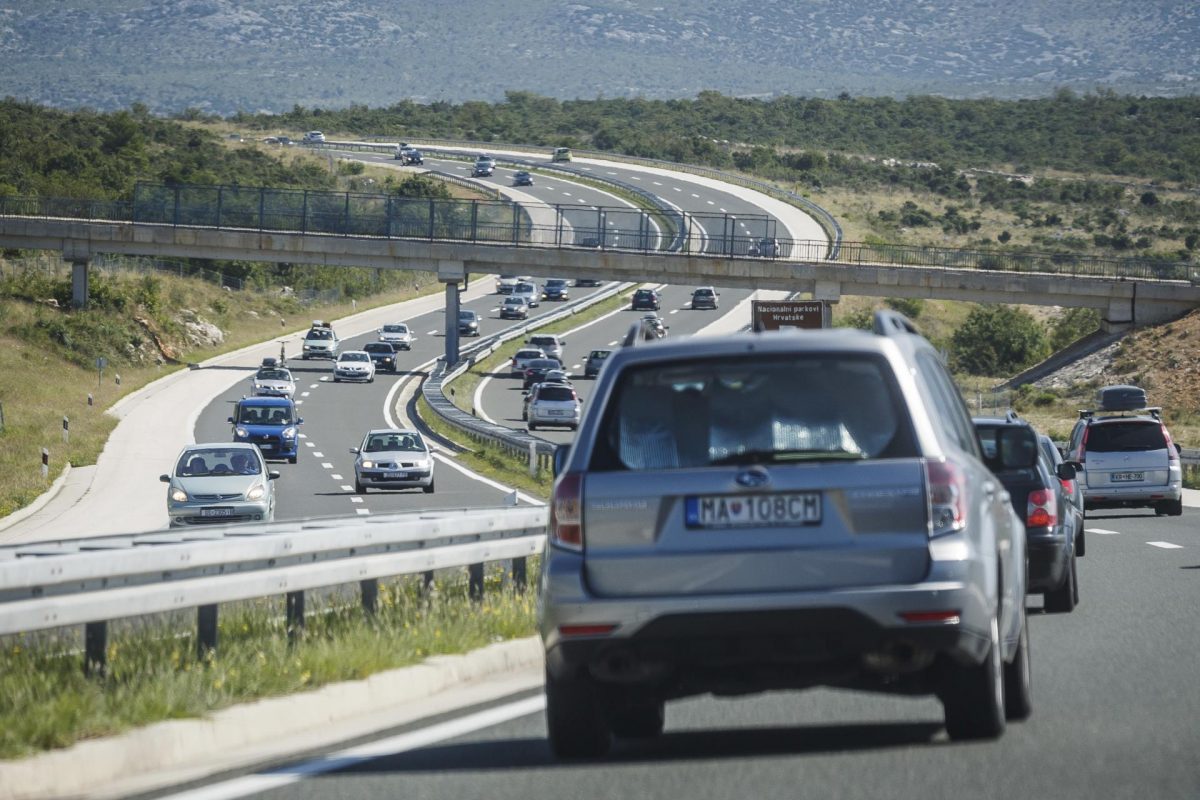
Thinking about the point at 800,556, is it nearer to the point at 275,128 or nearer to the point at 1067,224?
the point at 1067,224

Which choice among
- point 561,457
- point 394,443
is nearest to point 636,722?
point 561,457

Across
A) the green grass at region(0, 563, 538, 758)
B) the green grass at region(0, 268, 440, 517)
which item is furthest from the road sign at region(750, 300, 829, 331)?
the green grass at region(0, 563, 538, 758)

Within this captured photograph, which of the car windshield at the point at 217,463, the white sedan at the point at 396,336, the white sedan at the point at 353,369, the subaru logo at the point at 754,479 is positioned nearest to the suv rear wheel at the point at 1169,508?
the car windshield at the point at 217,463

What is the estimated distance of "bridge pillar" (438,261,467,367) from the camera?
278 ft

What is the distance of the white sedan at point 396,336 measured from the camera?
92.8 m

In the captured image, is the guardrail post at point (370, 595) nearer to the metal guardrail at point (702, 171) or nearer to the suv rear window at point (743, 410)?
the suv rear window at point (743, 410)

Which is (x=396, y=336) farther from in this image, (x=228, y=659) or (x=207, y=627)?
(x=228, y=659)

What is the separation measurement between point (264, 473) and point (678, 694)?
899 inches

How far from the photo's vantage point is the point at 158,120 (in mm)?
162875

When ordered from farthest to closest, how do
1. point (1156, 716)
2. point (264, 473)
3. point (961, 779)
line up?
point (264, 473) < point (1156, 716) < point (961, 779)

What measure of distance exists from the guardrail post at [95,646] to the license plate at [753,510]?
3053mm

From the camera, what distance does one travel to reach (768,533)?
8219 mm

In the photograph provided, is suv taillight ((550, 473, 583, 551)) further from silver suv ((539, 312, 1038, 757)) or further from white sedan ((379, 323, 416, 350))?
white sedan ((379, 323, 416, 350))

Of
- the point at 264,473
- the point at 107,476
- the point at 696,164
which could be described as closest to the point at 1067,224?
the point at 696,164
